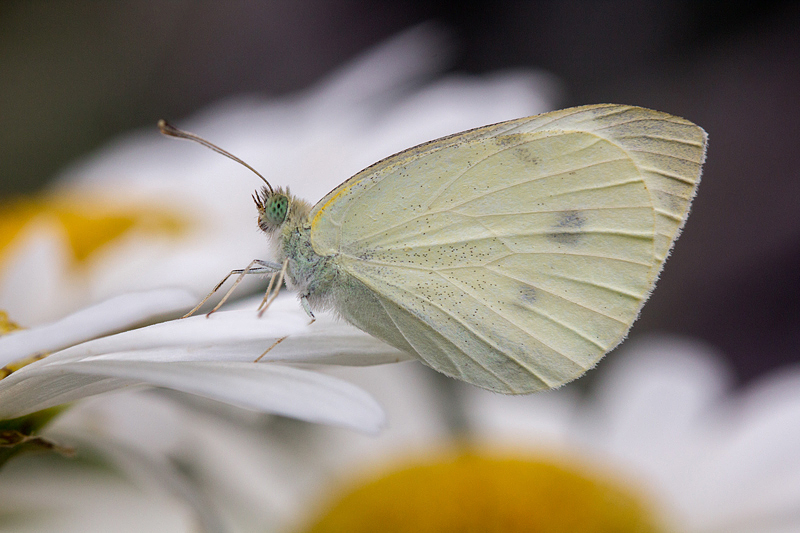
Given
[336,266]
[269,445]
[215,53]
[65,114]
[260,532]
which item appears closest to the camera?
[336,266]

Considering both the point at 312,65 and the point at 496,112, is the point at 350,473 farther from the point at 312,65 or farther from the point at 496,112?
the point at 312,65

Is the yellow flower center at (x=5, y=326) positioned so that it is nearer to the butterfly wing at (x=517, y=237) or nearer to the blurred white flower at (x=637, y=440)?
the butterfly wing at (x=517, y=237)

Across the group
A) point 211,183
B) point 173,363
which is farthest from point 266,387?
point 211,183

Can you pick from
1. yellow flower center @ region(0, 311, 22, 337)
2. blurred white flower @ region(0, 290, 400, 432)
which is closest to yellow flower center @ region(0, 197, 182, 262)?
yellow flower center @ region(0, 311, 22, 337)

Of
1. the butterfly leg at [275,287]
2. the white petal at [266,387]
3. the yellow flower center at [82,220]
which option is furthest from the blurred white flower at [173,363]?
the yellow flower center at [82,220]

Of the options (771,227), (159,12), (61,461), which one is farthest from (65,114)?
(771,227)
